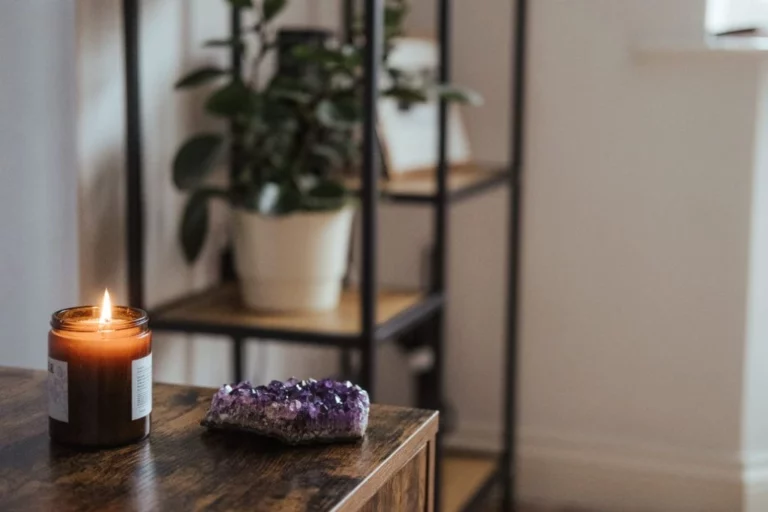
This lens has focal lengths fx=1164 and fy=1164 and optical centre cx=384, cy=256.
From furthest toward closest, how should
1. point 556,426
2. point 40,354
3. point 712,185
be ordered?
1. point 556,426
2. point 712,185
3. point 40,354

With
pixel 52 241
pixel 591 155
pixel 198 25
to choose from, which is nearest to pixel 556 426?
pixel 591 155

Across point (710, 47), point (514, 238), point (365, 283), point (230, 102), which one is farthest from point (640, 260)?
point (230, 102)

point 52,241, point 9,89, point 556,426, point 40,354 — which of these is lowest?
point 556,426

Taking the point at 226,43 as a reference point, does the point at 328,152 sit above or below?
below

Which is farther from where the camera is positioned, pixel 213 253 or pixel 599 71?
pixel 599 71

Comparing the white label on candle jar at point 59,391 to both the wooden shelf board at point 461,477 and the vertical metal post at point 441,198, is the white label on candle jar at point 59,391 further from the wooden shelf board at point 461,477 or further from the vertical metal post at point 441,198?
the wooden shelf board at point 461,477

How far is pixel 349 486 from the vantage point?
2.95ft

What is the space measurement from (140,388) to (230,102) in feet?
2.61

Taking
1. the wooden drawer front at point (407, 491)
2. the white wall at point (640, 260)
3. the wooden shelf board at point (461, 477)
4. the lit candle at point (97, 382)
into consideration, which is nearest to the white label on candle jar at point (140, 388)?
the lit candle at point (97, 382)

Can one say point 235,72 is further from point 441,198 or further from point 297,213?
point 441,198

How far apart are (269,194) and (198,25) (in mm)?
356

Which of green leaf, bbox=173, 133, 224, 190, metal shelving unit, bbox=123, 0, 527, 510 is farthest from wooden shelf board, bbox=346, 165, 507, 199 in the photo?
green leaf, bbox=173, 133, 224, 190

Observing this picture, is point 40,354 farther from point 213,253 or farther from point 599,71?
point 599,71

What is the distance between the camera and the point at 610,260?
245cm
